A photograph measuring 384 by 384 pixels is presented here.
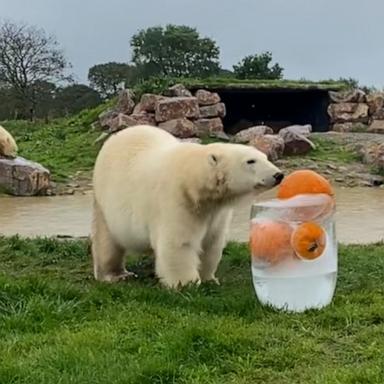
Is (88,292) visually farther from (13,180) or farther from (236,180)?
(13,180)

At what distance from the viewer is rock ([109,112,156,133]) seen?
55.3ft

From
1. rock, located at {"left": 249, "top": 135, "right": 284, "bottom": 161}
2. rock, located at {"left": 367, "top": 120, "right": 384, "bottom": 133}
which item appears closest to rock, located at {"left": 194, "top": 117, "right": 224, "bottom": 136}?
rock, located at {"left": 249, "top": 135, "right": 284, "bottom": 161}

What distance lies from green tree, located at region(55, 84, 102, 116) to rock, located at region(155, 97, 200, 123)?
45.0ft

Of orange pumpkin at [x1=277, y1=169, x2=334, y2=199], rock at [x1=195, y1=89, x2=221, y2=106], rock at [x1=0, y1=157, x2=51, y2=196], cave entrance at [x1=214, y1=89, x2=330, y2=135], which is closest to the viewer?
orange pumpkin at [x1=277, y1=169, x2=334, y2=199]

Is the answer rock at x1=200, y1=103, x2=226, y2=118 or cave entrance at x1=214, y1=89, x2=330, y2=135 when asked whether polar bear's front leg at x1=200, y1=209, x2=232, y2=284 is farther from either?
cave entrance at x1=214, y1=89, x2=330, y2=135

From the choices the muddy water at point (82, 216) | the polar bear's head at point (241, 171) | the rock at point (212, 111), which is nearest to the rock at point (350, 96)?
the rock at point (212, 111)

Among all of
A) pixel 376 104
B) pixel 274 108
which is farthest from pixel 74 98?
pixel 376 104

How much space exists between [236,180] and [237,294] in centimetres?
61

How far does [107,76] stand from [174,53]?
13.3 ft

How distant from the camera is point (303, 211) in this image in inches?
167

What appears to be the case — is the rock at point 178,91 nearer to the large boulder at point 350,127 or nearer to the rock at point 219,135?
the rock at point 219,135

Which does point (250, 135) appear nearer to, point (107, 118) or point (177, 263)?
point (107, 118)

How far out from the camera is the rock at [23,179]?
1216 centimetres

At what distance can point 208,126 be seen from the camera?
17734 mm
